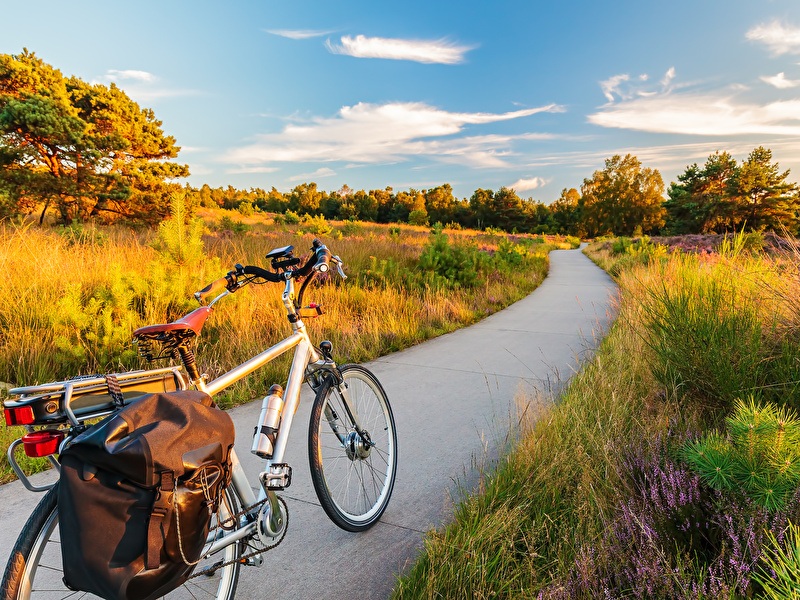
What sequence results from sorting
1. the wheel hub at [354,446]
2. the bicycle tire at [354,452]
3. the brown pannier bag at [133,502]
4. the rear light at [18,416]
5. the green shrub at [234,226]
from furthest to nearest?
1. the green shrub at [234,226]
2. the wheel hub at [354,446]
3. the bicycle tire at [354,452]
4. the rear light at [18,416]
5. the brown pannier bag at [133,502]

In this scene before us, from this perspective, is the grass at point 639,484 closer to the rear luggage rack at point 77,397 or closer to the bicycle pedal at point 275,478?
the bicycle pedal at point 275,478

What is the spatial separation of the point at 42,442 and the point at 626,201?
8305cm

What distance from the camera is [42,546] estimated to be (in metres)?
1.40


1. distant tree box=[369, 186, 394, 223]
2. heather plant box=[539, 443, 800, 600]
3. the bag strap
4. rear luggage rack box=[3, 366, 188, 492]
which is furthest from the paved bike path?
distant tree box=[369, 186, 394, 223]

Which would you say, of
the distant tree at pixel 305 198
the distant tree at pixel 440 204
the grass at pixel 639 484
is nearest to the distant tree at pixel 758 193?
the grass at pixel 639 484

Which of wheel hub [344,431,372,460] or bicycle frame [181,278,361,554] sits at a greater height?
bicycle frame [181,278,361,554]

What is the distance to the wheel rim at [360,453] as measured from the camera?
2637 millimetres

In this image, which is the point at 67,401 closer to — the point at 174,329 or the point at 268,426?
the point at 174,329

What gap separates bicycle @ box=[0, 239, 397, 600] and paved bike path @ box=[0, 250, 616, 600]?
0.57 ft

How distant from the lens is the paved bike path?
2279 millimetres

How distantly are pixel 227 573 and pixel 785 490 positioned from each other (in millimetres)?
2269

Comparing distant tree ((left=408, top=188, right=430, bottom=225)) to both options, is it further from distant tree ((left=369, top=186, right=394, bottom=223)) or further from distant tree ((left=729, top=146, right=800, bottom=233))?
distant tree ((left=729, top=146, right=800, bottom=233))

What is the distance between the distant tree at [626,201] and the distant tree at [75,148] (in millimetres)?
67211

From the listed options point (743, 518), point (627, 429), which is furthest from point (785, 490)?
point (627, 429)
